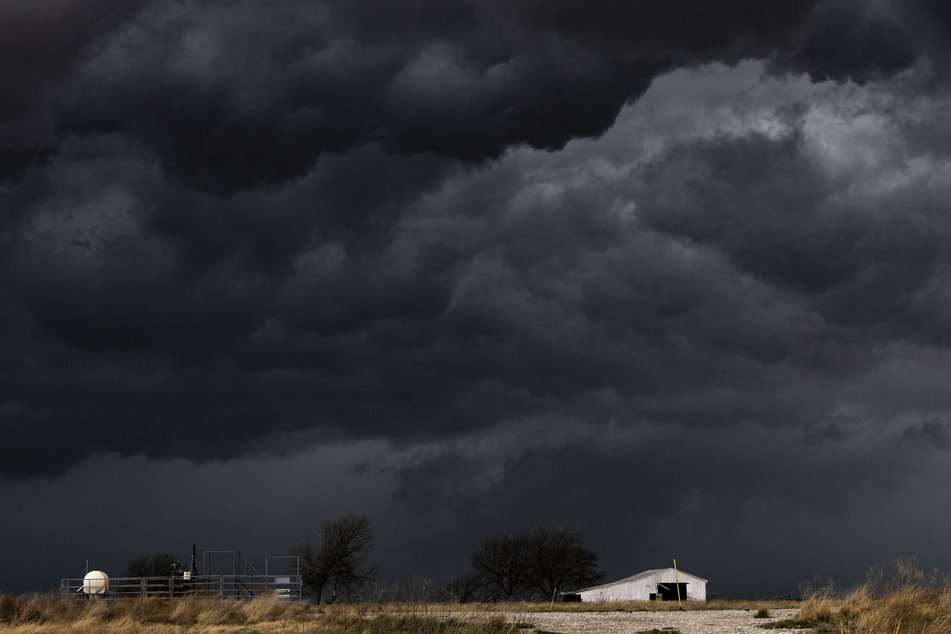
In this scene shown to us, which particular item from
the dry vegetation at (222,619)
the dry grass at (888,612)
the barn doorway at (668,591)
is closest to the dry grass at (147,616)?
the dry vegetation at (222,619)

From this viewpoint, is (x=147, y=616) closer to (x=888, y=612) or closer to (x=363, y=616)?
(x=363, y=616)

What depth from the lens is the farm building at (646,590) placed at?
3305 inches

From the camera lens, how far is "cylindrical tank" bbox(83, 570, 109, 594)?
50938 millimetres

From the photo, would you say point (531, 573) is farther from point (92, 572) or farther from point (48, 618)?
point (48, 618)

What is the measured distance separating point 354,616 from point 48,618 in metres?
10.5

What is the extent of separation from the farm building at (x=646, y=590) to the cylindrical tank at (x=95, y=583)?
47.2 metres

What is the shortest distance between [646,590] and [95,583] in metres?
53.0

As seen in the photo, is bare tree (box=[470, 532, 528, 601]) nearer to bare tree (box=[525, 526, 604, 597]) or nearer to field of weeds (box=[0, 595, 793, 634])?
bare tree (box=[525, 526, 604, 597])

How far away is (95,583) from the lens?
168 ft

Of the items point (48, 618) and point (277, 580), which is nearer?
point (48, 618)

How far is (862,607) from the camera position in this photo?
20344 mm

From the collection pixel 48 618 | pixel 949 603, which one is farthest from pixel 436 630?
pixel 48 618

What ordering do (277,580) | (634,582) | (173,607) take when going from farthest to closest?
(634,582) < (277,580) < (173,607)

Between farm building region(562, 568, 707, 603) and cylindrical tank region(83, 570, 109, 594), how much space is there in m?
47.2
